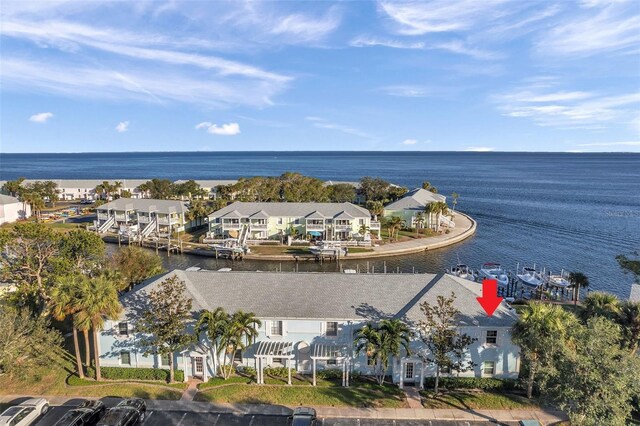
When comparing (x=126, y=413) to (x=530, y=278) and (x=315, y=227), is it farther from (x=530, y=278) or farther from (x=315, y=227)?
Result: (x=530, y=278)

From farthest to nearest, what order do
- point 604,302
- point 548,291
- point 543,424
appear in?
point 548,291 → point 604,302 → point 543,424

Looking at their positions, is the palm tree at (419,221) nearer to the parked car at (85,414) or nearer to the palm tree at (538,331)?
the palm tree at (538,331)

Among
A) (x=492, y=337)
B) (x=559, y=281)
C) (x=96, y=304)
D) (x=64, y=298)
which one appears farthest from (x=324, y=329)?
(x=559, y=281)

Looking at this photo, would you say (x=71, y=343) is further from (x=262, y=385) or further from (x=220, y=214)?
(x=220, y=214)

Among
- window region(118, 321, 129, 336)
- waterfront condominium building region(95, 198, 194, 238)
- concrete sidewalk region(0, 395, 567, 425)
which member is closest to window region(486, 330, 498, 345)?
concrete sidewalk region(0, 395, 567, 425)

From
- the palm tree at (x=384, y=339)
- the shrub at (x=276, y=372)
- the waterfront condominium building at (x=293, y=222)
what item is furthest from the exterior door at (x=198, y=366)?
the waterfront condominium building at (x=293, y=222)

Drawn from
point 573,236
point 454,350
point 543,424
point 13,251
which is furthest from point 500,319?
point 573,236

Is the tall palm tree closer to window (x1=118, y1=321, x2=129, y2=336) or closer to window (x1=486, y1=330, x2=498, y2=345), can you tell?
window (x1=118, y1=321, x2=129, y2=336)
